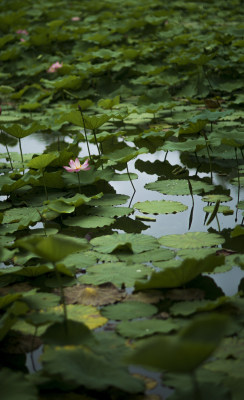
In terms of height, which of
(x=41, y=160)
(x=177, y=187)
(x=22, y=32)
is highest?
(x=41, y=160)

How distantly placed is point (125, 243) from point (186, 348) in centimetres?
89

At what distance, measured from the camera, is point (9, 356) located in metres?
1.17

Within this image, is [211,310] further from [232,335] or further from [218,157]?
[218,157]

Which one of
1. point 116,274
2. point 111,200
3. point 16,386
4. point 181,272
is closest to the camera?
point 16,386

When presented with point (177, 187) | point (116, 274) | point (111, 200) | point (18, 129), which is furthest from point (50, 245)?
point (18, 129)

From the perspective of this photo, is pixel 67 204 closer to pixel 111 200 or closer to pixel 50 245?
pixel 111 200

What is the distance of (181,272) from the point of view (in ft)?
4.25

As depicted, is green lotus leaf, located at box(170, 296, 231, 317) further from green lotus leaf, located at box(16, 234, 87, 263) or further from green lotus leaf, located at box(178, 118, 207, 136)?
green lotus leaf, located at box(178, 118, 207, 136)

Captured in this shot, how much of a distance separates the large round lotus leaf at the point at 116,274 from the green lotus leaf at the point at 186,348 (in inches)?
25.3

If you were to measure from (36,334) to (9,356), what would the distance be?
0.08 meters

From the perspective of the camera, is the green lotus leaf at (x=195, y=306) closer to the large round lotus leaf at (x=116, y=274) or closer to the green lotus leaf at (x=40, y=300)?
the large round lotus leaf at (x=116, y=274)

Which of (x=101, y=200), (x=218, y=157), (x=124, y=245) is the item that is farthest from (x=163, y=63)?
(x=124, y=245)

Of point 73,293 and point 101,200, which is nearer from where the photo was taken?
point 73,293

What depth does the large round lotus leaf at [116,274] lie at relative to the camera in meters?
1.42
